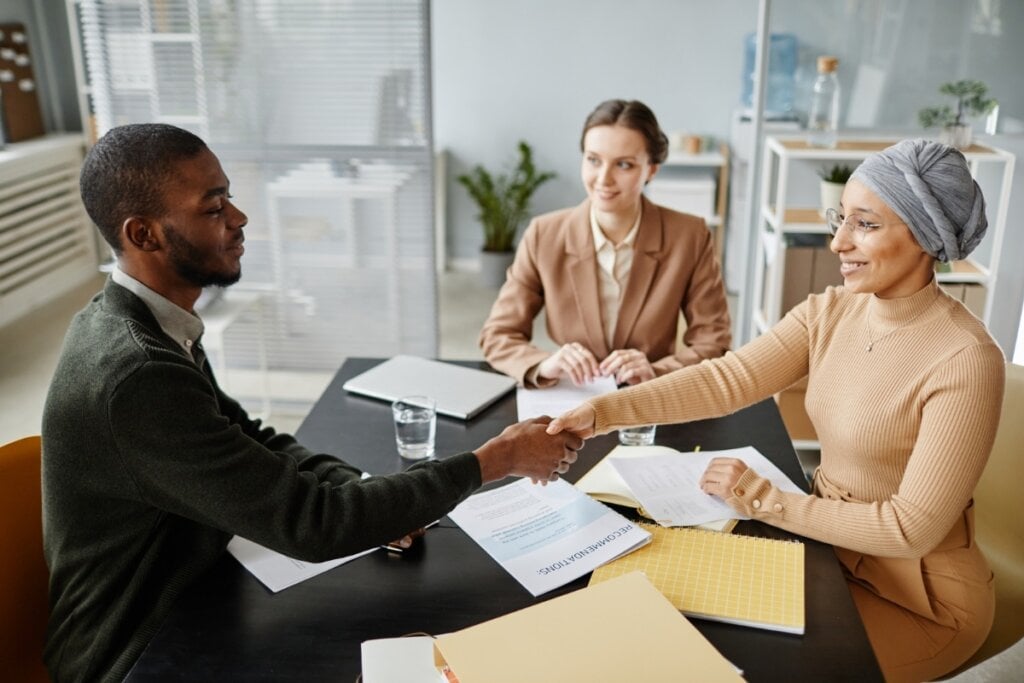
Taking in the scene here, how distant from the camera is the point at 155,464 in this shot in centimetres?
122

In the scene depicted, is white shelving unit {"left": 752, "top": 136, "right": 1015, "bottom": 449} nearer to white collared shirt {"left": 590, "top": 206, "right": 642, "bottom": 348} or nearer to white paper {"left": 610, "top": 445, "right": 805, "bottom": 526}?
white collared shirt {"left": 590, "top": 206, "right": 642, "bottom": 348}

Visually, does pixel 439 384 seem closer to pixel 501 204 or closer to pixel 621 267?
pixel 621 267

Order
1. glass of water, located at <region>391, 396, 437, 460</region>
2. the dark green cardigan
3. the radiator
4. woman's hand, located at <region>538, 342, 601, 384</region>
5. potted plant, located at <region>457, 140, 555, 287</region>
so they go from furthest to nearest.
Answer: potted plant, located at <region>457, 140, 555, 287</region> < the radiator < woman's hand, located at <region>538, 342, 601, 384</region> < glass of water, located at <region>391, 396, 437, 460</region> < the dark green cardigan

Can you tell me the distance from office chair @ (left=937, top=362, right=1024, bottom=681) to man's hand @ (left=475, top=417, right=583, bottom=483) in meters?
0.81

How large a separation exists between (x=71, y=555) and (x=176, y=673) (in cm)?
33

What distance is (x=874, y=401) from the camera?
5.12 feet

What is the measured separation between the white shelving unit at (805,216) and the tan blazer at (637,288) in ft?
3.08

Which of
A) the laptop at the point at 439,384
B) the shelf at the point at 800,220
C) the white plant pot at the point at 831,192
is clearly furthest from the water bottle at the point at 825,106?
the laptop at the point at 439,384

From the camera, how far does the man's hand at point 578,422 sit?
1.63 m

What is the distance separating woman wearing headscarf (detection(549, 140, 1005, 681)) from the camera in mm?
1424

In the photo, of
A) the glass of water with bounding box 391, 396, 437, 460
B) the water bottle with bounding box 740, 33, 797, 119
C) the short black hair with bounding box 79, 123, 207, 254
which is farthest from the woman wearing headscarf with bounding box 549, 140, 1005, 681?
the water bottle with bounding box 740, 33, 797, 119

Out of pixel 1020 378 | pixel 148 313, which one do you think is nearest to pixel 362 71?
pixel 148 313

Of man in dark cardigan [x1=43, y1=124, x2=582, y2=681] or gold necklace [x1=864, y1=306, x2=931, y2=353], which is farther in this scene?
gold necklace [x1=864, y1=306, x2=931, y2=353]

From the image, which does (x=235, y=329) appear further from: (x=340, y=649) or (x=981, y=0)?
Result: (x=981, y=0)
